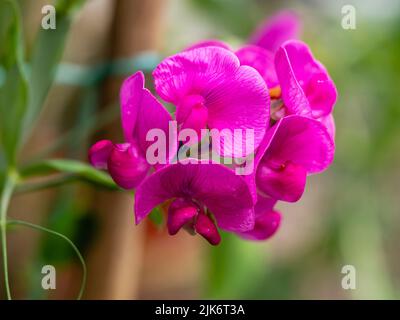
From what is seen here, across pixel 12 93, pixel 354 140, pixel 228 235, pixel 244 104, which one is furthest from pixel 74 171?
pixel 354 140

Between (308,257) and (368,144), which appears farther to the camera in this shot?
(308,257)

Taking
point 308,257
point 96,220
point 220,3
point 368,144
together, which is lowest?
point 96,220

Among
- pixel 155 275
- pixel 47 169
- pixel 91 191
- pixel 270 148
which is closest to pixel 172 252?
pixel 155 275

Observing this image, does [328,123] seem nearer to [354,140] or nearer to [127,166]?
[127,166]

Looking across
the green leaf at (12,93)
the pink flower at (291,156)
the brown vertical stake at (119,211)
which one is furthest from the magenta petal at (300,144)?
the brown vertical stake at (119,211)

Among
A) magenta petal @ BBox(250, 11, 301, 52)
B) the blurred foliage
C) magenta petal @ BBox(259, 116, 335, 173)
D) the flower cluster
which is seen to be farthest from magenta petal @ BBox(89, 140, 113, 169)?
the blurred foliage

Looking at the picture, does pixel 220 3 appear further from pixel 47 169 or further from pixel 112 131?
pixel 47 169

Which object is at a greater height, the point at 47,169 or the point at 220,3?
the point at 220,3
